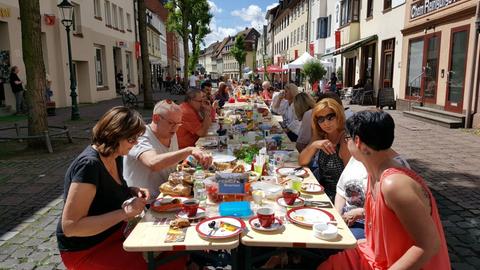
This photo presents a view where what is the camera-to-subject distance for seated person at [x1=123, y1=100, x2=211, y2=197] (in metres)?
2.93

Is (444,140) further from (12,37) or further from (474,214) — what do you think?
(12,37)

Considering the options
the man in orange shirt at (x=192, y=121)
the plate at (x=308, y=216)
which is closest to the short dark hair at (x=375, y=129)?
the plate at (x=308, y=216)

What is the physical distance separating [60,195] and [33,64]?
3.68 metres

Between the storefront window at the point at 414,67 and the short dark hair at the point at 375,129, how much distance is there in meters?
13.1

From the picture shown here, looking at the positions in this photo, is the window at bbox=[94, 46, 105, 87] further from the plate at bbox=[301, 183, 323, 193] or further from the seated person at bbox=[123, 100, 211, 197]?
Answer: the plate at bbox=[301, 183, 323, 193]

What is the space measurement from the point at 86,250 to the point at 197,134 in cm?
315

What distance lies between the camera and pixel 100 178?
222 cm

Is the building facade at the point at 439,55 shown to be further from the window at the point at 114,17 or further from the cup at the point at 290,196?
the window at the point at 114,17

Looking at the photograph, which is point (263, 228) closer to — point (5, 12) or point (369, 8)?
point (5, 12)

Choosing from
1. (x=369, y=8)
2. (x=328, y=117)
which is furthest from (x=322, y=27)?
(x=328, y=117)

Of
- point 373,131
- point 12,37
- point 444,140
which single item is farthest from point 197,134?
point 12,37

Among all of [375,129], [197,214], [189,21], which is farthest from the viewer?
[189,21]

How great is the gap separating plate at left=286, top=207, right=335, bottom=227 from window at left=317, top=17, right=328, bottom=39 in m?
Answer: 26.8

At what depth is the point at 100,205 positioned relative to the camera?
2.27 metres
